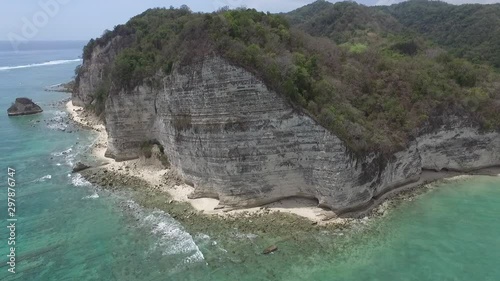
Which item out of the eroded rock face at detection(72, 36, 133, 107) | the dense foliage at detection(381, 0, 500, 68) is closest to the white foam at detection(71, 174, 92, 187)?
the eroded rock face at detection(72, 36, 133, 107)

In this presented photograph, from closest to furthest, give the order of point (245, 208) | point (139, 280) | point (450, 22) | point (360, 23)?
point (139, 280) < point (245, 208) < point (360, 23) < point (450, 22)

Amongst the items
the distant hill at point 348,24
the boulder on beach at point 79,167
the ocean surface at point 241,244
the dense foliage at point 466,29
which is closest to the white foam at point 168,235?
the ocean surface at point 241,244

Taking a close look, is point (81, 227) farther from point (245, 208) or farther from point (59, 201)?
point (245, 208)

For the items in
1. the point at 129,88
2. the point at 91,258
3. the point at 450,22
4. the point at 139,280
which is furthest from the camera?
the point at 450,22

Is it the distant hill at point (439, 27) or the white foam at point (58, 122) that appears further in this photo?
the distant hill at point (439, 27)

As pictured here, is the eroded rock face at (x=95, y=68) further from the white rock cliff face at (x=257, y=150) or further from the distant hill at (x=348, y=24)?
the distant hill at (x=348, y=24)

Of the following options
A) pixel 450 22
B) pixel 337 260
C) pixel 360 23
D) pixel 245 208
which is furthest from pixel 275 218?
pixel 450 22

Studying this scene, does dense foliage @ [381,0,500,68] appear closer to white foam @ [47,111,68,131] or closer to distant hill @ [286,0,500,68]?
distant hill @ [286,0,500,68]
